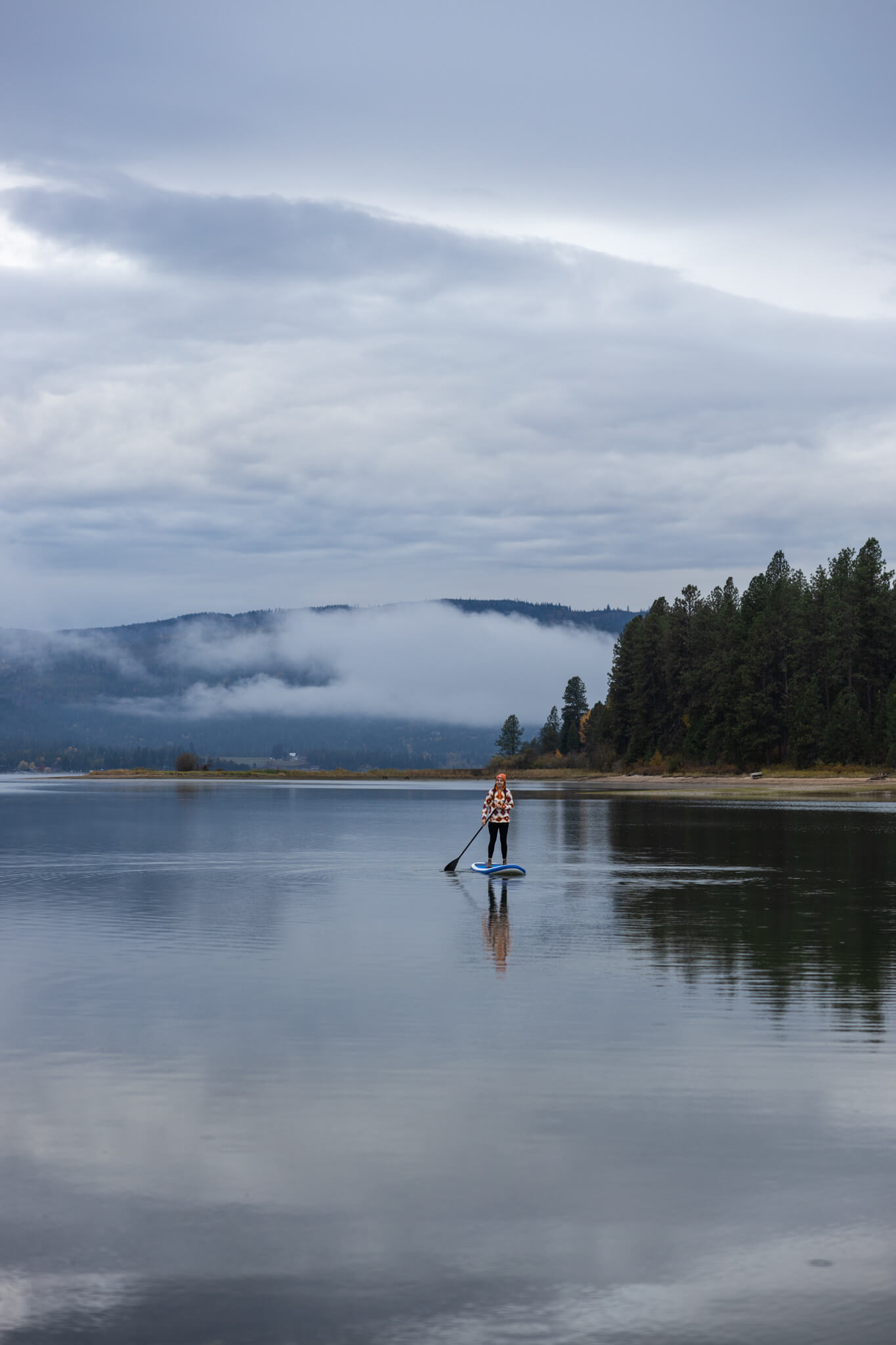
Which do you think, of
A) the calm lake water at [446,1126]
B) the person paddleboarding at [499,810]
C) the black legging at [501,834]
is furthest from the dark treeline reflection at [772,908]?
the person paddleboarding at [499,810]

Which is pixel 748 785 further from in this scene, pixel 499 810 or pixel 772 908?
pixel 772 908

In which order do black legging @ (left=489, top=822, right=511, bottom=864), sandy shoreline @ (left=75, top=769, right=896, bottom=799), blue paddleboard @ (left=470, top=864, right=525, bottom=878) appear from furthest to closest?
sandy shoreline @ (left=75, top=769, right=896, bottom=799), black legging @ (left=489, top=822, right=511, bottom=864), blue paddleboard @ (left=470, top=864, right=525, bottom=878)

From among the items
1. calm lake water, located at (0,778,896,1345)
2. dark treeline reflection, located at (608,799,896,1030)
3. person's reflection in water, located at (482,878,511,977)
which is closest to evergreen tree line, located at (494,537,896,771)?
dark treeline reflection, located at (608,799,896,1030)

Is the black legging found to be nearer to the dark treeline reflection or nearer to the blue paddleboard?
the blue paddleboard

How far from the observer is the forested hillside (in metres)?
119

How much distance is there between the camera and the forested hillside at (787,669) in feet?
390

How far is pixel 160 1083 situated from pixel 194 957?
282 inches

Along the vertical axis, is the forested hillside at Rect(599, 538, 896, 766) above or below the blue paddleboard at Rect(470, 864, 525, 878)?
above

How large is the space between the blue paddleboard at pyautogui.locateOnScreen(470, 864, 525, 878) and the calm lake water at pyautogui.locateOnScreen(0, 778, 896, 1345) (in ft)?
22.9

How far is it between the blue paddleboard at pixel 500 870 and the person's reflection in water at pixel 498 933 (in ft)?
10.9

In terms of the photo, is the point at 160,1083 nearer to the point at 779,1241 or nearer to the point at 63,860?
the point at 779,1241

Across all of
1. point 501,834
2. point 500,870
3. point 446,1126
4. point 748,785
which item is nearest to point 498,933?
point 500,870

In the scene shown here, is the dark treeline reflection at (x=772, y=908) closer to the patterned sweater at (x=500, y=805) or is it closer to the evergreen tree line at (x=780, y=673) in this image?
the patterned sweater at (x=500, y=805)

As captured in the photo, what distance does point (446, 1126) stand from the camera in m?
9.23
